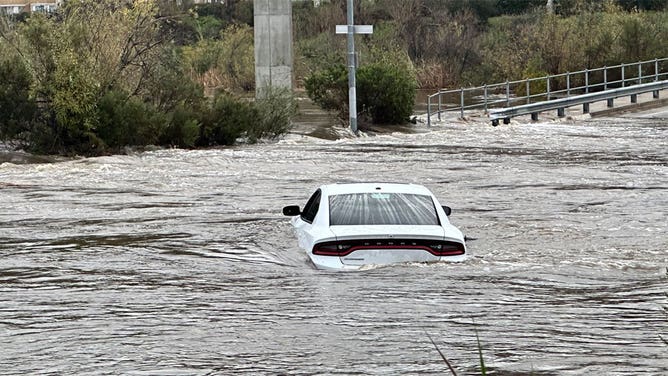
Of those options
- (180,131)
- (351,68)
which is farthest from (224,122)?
(351,68)

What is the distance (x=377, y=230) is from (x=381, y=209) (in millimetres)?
574

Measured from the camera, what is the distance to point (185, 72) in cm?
4444

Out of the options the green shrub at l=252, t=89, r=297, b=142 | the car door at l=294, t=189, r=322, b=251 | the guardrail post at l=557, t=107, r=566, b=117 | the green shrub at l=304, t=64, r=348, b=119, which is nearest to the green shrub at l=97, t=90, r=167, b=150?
the green shrub at l=252, t=89, r=297, b=142

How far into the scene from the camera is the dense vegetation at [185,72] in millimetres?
32219

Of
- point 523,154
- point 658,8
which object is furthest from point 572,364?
point 658,8

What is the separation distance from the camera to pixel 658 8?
77062 millimetres

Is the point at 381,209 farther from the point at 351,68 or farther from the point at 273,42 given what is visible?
the point at 273,42

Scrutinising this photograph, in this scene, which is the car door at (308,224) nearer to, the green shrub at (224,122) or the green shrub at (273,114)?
the green shrub at (224,122)

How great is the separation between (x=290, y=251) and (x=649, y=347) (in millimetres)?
7145

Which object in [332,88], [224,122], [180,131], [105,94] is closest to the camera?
[105,94]

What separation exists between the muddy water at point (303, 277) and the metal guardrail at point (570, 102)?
34.3 feet

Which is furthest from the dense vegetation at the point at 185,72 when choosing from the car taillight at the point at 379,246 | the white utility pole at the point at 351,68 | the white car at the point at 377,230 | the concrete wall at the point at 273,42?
the car taillight at the point at 379,246

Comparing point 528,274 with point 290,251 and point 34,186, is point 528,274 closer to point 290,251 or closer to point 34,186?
point 290,251

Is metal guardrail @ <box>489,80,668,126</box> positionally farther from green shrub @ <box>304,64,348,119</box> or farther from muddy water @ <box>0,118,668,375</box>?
muddy water @ <box>0,118,668,375</box>
